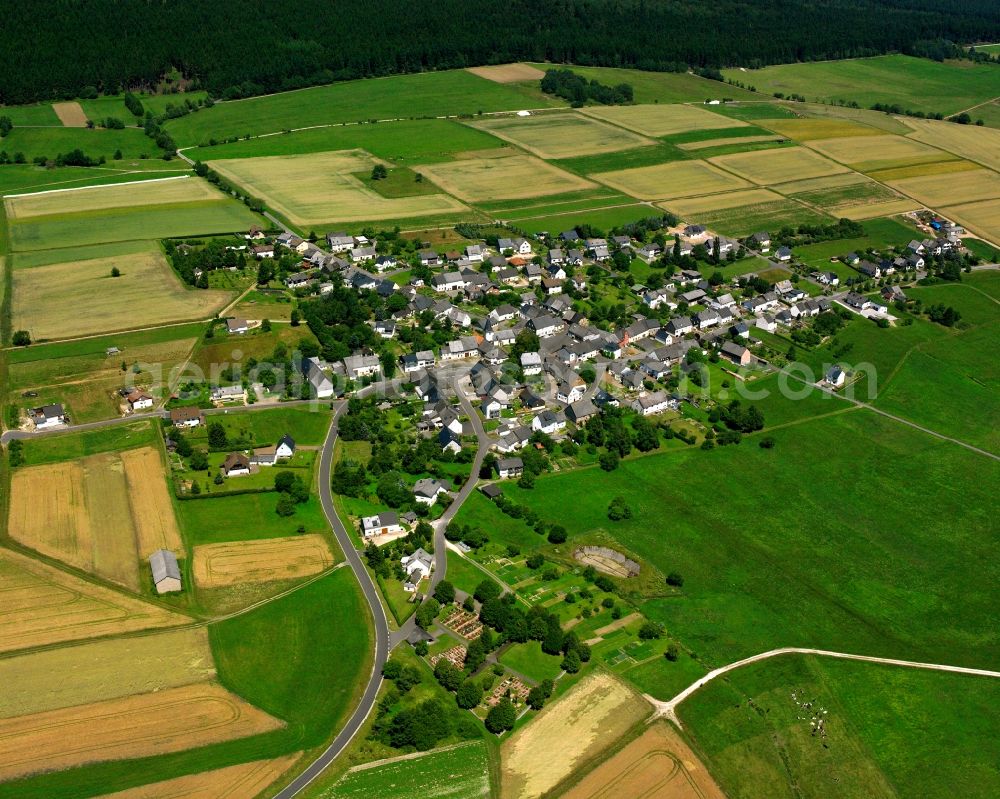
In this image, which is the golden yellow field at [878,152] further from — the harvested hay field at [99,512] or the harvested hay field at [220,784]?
the harvested hay field at [220,784]

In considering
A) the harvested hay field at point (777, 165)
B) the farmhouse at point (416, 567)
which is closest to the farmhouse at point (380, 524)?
the farmhouse at point (416, 567)

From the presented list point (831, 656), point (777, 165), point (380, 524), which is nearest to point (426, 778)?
point (380, 524)

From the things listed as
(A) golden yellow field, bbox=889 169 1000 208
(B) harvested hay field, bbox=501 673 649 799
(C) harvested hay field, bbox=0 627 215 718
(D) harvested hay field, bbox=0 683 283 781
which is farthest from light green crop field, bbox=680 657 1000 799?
(A) golden yellow field, bbox=889 169 1000 208

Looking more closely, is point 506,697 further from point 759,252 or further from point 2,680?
point 759,252

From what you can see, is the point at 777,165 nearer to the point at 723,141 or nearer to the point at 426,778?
the point at 723,141

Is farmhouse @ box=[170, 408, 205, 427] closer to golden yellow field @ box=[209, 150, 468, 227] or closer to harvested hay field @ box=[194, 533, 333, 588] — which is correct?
harvested hay field @ box=[194, 533, 333, 588]

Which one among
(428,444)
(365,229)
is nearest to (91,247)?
(365,229)
